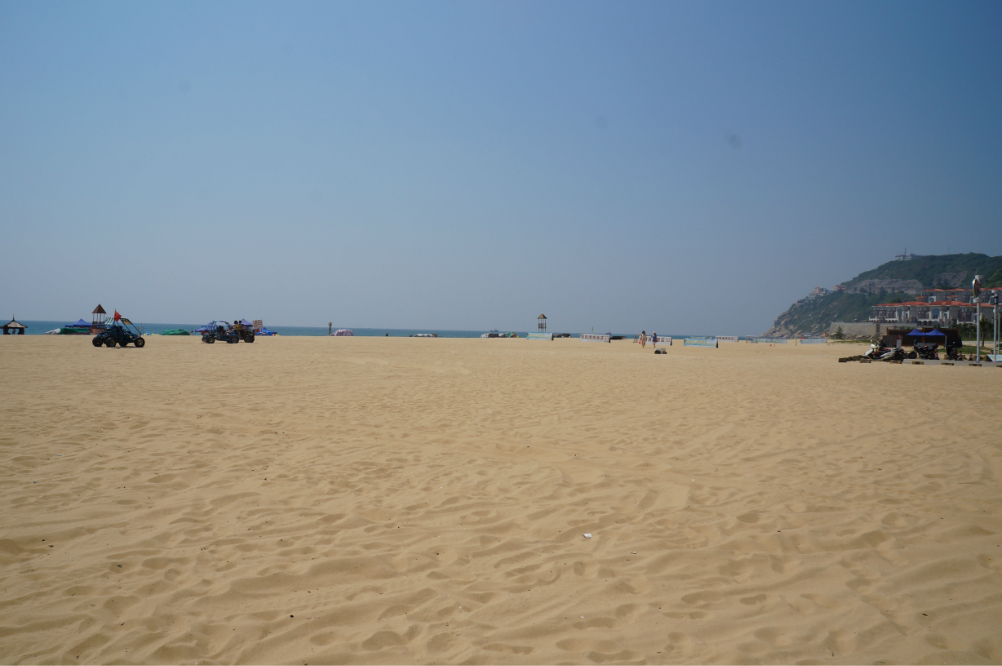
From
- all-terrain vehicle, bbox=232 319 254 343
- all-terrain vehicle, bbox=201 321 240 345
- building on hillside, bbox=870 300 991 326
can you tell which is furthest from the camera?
building on hillside, bbox=870 300 991 326

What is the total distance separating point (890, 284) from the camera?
172 m

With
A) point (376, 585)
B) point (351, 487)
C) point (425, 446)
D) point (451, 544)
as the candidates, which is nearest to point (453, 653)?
point (376, 585)

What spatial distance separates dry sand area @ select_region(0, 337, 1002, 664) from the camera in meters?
2.73

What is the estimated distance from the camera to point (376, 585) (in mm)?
3254

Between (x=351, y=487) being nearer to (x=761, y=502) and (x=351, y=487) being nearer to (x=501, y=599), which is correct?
(x=501, y=599)

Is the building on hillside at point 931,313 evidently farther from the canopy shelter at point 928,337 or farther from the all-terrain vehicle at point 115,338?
the all-terrain vehicle at point 115,338

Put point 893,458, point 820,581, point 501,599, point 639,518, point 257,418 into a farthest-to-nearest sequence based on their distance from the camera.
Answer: point 257,418, point 893,458, point 639,518, point 820,581, point 501,599

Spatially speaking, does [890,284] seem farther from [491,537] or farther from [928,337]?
[491,537]

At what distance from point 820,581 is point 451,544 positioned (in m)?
2.62

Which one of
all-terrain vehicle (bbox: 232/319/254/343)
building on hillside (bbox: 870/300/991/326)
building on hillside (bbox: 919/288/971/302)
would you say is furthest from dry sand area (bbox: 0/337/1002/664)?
building on hillside (bbox: 919/288/971/302)

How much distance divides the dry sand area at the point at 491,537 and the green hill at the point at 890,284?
175 metres

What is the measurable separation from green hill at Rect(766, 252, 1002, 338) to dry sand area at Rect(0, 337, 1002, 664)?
575 feet

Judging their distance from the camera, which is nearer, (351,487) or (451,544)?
(451,544)

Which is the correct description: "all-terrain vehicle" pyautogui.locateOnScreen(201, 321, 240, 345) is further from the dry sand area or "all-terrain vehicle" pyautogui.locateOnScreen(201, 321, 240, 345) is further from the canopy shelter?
the canopy shelter
